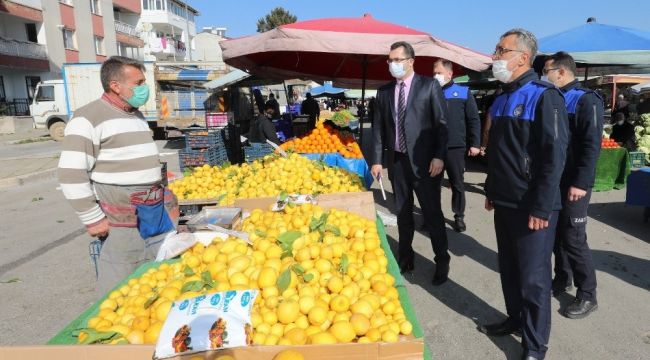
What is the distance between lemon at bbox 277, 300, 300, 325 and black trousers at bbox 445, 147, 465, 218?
394 centimetres

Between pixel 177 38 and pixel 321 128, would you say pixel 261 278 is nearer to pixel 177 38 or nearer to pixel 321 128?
pixel 321 128

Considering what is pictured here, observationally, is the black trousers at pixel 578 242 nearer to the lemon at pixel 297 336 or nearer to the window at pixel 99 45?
the lemon at pixel 297 336

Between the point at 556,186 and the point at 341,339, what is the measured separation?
161cm

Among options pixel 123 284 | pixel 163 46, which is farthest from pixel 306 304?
pixel 163 46

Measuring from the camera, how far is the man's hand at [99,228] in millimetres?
2654

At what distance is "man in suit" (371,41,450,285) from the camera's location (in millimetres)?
3699

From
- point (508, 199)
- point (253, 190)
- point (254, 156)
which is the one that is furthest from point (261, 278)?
point (254, 156)

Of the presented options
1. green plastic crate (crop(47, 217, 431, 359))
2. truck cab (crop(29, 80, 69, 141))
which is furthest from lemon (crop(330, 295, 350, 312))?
truck cab (crop(29, 80, 69, 141))

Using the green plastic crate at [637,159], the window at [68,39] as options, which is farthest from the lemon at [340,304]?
the window at [68,39]

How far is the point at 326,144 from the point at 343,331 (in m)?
5.97

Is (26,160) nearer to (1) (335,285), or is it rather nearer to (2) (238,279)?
(2) (238,279)

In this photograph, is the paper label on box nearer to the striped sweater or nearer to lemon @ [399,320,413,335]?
lemon @ [399,320,413,335]

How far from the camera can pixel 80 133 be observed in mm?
2527

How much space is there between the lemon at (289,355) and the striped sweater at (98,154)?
68.1 inches
